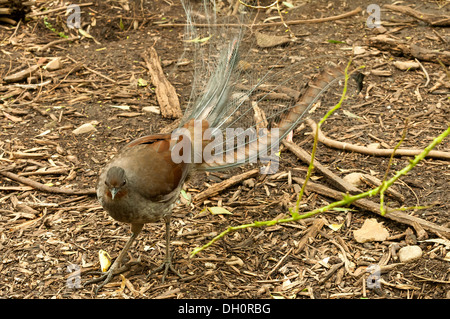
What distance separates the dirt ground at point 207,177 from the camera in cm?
354

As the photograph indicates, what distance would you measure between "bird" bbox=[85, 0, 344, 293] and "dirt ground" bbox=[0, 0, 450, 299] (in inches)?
13.6

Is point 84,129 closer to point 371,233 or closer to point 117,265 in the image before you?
point 117,265

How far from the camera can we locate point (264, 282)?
355 centimetres

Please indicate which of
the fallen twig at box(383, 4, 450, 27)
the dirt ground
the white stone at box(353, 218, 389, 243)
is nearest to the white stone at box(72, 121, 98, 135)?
the dirt ground

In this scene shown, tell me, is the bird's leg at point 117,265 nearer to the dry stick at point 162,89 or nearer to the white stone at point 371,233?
the white stone at point 371,233

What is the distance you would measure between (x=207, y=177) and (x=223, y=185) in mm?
240

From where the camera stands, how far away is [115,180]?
3.22 meters

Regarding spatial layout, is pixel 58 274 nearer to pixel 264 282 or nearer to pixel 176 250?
pixel 176 250

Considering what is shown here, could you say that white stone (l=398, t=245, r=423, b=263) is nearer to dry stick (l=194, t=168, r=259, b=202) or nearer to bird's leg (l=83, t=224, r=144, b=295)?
dry stick (l=194, t=168, r=259, b=202)

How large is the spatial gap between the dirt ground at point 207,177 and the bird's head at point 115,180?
0.74 meters

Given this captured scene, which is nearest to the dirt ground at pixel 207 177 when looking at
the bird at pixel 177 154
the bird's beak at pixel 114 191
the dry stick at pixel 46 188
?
the dry stick at pixel 46 188

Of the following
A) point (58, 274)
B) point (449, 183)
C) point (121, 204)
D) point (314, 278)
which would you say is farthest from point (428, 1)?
point (58, 274)

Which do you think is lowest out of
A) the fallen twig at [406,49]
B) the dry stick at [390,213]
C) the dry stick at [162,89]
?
the dry stick at [390,213]

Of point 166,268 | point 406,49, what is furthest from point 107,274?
point 406,49
